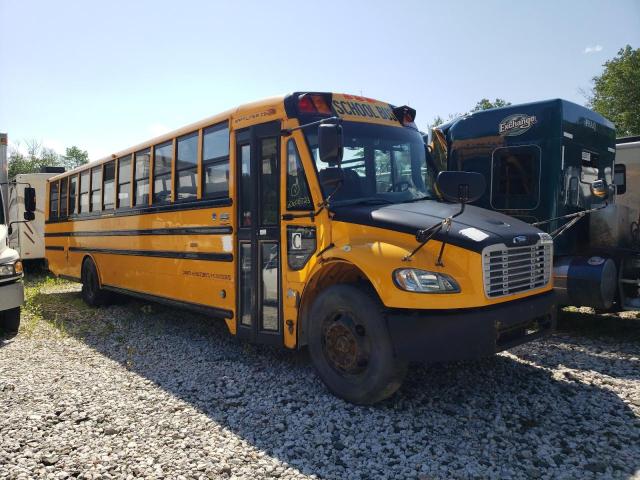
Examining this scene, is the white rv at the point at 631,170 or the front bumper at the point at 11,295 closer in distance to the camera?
the front bumper at the point at 11,295

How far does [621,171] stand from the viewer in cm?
830

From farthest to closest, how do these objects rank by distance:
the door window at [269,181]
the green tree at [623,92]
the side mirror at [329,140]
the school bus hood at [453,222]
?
the green tree at [623,92]
the door window at [269,181]
the side mirror at [329,140]
the school bus hood at [453,222]

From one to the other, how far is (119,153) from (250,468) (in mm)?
5997

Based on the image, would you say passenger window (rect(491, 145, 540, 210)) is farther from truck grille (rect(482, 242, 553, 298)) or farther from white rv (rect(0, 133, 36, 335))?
white rv (rect(0, 133, 36, 335))

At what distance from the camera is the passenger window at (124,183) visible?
7.33 metres

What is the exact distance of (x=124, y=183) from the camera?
295 inches

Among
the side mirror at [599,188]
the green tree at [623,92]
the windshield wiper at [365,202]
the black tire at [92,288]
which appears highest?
the green tree at [623,92]

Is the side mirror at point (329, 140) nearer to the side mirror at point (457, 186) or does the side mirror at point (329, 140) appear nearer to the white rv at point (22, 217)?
the side mirror at point (457, 186)

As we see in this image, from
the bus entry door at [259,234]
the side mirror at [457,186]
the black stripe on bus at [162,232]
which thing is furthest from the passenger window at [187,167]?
the side mirror at [457,186]

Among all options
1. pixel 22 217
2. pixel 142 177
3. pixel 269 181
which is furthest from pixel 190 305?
pixel 22 217

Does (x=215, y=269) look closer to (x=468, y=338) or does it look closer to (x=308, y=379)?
(x=308, y=379)

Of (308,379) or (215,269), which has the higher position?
(215,269)

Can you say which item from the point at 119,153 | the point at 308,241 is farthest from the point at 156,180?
the point at 308,241

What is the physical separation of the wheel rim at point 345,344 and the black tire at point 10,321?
5.11 m
